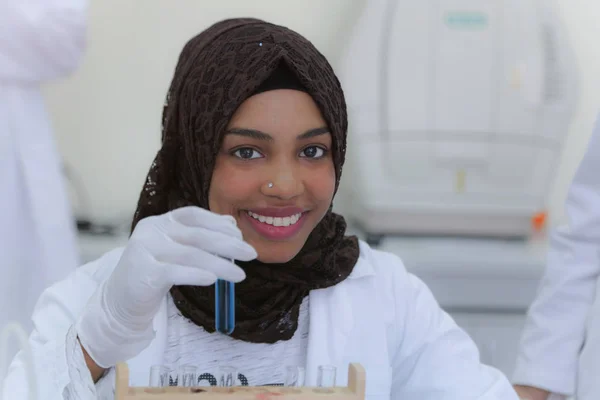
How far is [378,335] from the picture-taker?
3.65 feet

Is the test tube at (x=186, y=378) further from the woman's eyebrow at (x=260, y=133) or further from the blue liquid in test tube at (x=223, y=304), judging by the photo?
the woman's eyebrow at (x=260, y=133)

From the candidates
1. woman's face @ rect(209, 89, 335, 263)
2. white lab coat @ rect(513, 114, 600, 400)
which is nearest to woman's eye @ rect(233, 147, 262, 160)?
woman's face @ rect(209, 89, 335, 263)

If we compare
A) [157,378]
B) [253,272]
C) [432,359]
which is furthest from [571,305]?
[157,378]

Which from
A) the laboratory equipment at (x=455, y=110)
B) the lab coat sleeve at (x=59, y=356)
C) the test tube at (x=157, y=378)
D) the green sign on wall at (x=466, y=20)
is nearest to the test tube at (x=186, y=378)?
the test tube at (x=157, y=378)

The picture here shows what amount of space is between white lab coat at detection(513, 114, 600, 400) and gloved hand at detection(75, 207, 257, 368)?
0.68 m

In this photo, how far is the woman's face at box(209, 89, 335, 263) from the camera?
0.98m

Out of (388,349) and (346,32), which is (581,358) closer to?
(388,349)

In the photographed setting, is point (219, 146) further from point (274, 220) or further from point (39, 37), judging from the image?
point (39, 37)

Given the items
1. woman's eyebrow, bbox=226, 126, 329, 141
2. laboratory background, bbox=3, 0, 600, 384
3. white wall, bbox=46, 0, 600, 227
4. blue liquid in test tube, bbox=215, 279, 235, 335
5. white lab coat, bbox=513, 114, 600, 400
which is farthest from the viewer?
white wall, bbox=46, 0, 600, 227

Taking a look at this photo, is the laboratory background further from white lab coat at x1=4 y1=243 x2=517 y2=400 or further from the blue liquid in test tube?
the blue liquid in test tube

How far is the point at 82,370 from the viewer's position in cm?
88

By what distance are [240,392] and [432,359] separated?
0.42 meters

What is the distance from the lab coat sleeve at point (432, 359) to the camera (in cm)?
104

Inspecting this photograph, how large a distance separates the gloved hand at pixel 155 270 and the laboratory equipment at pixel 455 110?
44.8 inches
